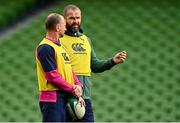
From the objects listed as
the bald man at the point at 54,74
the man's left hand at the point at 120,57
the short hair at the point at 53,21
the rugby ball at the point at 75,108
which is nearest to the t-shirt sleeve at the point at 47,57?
the bald man at the point at 54,74

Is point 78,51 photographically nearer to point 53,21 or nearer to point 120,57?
point 120,57

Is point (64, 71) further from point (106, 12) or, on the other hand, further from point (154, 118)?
point (106, 12)

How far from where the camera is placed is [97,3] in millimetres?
9766

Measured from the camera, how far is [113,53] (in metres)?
8.82

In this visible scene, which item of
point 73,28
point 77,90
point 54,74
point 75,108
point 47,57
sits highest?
point 73,28

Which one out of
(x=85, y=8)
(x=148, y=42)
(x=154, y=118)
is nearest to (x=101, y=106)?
(x=154, y=118)

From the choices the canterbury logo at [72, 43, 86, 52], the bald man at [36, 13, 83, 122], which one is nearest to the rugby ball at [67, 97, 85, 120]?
the bald man at [36, 13, 83, 122]

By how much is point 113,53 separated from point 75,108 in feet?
15.0

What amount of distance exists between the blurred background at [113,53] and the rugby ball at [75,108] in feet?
11.5

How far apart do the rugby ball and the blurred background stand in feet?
11.5

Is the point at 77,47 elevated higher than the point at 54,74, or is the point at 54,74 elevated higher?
the point at 77,47

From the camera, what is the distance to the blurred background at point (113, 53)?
8.05m

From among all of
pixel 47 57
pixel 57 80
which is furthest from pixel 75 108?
pixel 47 57

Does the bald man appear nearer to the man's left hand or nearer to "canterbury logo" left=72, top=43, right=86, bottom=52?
"canterbury logo" left=72, top=43, right=86, bottom=52
